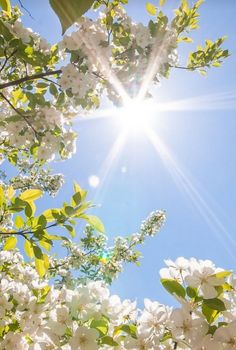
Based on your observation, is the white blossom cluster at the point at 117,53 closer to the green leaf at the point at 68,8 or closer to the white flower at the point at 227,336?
the white flower at the point at 227,336

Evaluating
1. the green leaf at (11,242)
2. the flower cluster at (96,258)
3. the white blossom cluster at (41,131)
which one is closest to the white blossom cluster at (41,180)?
the flower cluster at (96,258)

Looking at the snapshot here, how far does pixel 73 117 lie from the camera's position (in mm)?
4695

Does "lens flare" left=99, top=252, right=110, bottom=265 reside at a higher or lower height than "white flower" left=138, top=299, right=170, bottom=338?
higher

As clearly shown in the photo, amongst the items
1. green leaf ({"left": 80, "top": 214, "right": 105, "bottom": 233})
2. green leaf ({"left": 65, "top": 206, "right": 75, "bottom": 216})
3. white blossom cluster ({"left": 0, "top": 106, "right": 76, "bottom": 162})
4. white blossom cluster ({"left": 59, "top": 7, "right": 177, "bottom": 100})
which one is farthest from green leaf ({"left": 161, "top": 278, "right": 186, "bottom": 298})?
white blossom cluster ({"left": 0, "top": 106, "right": 76, "bottom": 162})

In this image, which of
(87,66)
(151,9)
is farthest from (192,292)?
(151,9)

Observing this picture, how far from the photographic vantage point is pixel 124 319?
212cm

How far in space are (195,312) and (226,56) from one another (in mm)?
4160

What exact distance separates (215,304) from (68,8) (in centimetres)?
143

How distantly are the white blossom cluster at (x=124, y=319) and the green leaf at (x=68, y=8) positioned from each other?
4.33 ft

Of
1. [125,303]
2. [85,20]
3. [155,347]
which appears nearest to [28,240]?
[125,303]

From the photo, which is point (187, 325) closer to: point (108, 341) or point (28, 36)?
point (108, 341)

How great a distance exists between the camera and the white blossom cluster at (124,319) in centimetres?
148

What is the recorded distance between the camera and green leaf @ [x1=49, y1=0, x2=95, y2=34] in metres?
0.40

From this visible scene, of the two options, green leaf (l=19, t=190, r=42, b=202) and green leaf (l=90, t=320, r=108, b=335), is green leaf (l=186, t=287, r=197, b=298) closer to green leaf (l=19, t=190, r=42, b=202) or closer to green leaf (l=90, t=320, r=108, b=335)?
green leaf (l=90, t=320, r=108, b=335)
